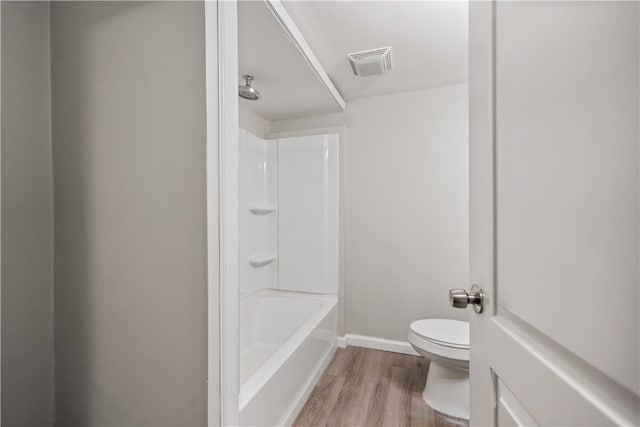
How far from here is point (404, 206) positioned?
7.82 feet

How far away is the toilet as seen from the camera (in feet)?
5.24

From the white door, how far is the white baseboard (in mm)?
1870

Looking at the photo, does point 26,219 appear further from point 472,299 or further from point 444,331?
point 444,331

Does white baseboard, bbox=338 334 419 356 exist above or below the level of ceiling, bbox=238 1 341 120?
below

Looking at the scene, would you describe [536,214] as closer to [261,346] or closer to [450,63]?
[450,63]

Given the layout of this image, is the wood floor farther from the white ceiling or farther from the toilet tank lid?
the white ceiling

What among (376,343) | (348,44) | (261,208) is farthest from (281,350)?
(348,44)

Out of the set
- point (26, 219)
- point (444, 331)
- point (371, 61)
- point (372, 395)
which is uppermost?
point (371, 61)

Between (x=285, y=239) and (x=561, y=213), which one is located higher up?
(x=561, y=213)

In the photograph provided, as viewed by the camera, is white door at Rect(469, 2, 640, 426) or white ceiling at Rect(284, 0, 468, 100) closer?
white door at Rect(469, 2, 640, 426)

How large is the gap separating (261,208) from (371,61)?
1.49 meters

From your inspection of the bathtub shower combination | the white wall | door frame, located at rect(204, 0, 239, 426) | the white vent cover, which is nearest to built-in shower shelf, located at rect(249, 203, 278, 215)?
the bathtub shower combination

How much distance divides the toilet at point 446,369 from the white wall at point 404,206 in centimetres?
54

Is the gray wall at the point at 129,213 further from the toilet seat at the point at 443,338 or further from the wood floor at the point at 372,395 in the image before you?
the toilet seat at the point at 443,338
